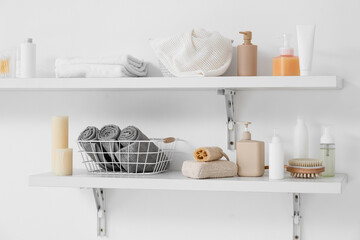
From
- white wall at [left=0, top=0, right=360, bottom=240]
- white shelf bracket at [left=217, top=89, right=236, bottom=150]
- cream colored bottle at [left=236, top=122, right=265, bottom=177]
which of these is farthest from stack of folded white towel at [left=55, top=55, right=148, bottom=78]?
cream colored bottle at [left=236, top=122, right=265, bottom=177]

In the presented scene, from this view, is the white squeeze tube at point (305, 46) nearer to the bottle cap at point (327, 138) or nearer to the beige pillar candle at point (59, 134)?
the bottle cap at point (327, 138)

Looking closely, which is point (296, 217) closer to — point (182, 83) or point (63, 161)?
point (182, 83)

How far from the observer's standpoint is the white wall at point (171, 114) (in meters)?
1.88

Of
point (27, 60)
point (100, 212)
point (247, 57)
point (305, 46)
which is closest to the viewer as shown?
point (305, 46)

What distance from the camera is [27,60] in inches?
76.0

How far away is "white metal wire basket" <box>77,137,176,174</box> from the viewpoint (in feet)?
5.95

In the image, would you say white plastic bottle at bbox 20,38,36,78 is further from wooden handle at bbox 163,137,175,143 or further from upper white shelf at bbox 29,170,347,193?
wooden handle at bbox 163,137,175,143

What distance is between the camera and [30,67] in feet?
6.34

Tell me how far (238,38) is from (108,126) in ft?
1.68

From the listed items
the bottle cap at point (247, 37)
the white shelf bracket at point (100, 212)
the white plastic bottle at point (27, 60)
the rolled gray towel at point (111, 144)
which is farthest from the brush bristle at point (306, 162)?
the white plastic bottle at point (27, 60)

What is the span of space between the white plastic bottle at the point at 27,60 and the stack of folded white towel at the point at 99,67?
9cm

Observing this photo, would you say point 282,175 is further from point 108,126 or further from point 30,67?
point 30,67

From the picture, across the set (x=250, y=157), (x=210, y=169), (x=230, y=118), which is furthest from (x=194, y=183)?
(x=230, y=118)

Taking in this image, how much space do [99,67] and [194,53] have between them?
31 centimetres
